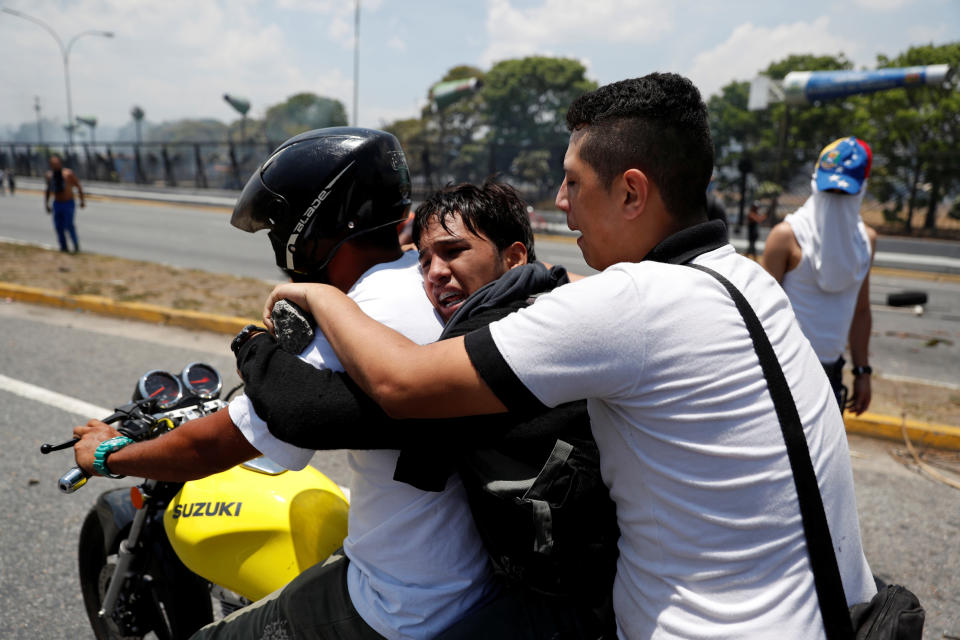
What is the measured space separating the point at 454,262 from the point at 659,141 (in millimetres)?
569

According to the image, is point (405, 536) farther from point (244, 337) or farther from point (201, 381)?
point (201, 381)

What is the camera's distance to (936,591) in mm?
3100

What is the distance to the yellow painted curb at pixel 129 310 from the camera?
284 inches

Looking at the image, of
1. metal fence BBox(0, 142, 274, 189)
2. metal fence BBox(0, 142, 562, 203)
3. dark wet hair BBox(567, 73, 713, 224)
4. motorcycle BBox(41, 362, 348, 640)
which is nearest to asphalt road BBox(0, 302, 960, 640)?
motorcycle BBox(41, 362, 348, 640)

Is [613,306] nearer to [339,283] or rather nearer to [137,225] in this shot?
[339,283]

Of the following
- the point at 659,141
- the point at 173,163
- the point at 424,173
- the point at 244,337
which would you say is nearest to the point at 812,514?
the point at 659,141

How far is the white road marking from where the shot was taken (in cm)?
476

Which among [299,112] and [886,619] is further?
[299,112]

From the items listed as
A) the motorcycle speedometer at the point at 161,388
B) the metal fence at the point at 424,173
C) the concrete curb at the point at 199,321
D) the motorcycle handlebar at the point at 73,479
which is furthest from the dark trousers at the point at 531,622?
the metal fence at the point at 424,173

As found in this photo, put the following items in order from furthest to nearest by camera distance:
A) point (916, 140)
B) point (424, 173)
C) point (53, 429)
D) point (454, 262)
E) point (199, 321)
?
point (424, 173) < point (916, 140) < point (199, 321) < point (53, 429) < point (454, 262)

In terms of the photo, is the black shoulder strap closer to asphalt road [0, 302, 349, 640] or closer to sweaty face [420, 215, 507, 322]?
sweaty face [420, 215, 507, 322]

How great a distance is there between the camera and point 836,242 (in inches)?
135

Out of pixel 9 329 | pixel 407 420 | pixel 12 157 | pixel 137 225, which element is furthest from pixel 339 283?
pixel 12 157

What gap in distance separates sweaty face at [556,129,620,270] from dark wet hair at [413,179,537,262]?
364 mm
